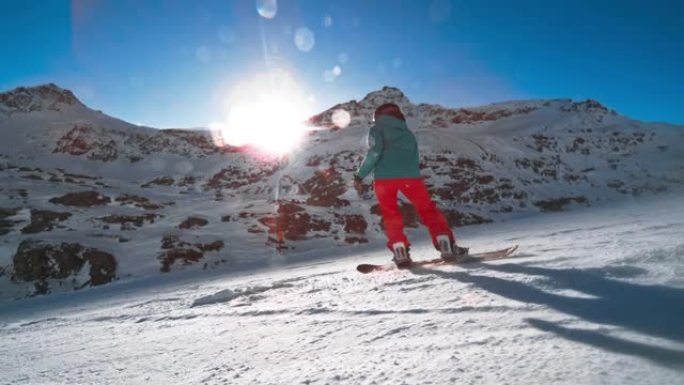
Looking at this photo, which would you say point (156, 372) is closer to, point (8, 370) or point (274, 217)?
point (8, 370)

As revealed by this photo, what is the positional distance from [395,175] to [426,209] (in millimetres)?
501

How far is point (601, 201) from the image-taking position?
22.7 metres

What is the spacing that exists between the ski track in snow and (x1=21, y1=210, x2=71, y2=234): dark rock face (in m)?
11.6

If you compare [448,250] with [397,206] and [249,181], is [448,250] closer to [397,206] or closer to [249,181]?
[397,206]

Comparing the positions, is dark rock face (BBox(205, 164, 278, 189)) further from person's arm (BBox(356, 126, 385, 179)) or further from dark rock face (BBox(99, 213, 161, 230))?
person's arm (BBox(356, 126, 385, 179))

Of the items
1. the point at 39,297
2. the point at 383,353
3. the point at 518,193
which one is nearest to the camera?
the point at 383,353

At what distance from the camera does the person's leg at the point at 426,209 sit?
4.28 metres

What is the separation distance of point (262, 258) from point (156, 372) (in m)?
9.58

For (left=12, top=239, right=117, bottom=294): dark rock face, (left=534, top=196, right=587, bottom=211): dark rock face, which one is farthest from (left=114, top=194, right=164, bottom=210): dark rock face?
(left=534, top=196, right=587, bottom=211): dark rock face

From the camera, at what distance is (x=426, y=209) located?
14.5 feet

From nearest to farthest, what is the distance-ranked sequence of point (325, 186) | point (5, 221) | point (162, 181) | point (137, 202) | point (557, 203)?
point (5, 221)
point (137, 202)
point (557, 203)
point (325, 186)
point (162, 181)

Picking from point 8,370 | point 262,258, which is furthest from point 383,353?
point 262,258

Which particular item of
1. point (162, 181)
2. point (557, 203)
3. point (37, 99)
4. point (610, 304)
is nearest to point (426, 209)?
point (610, 304)

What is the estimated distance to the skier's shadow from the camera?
4.10 ft
